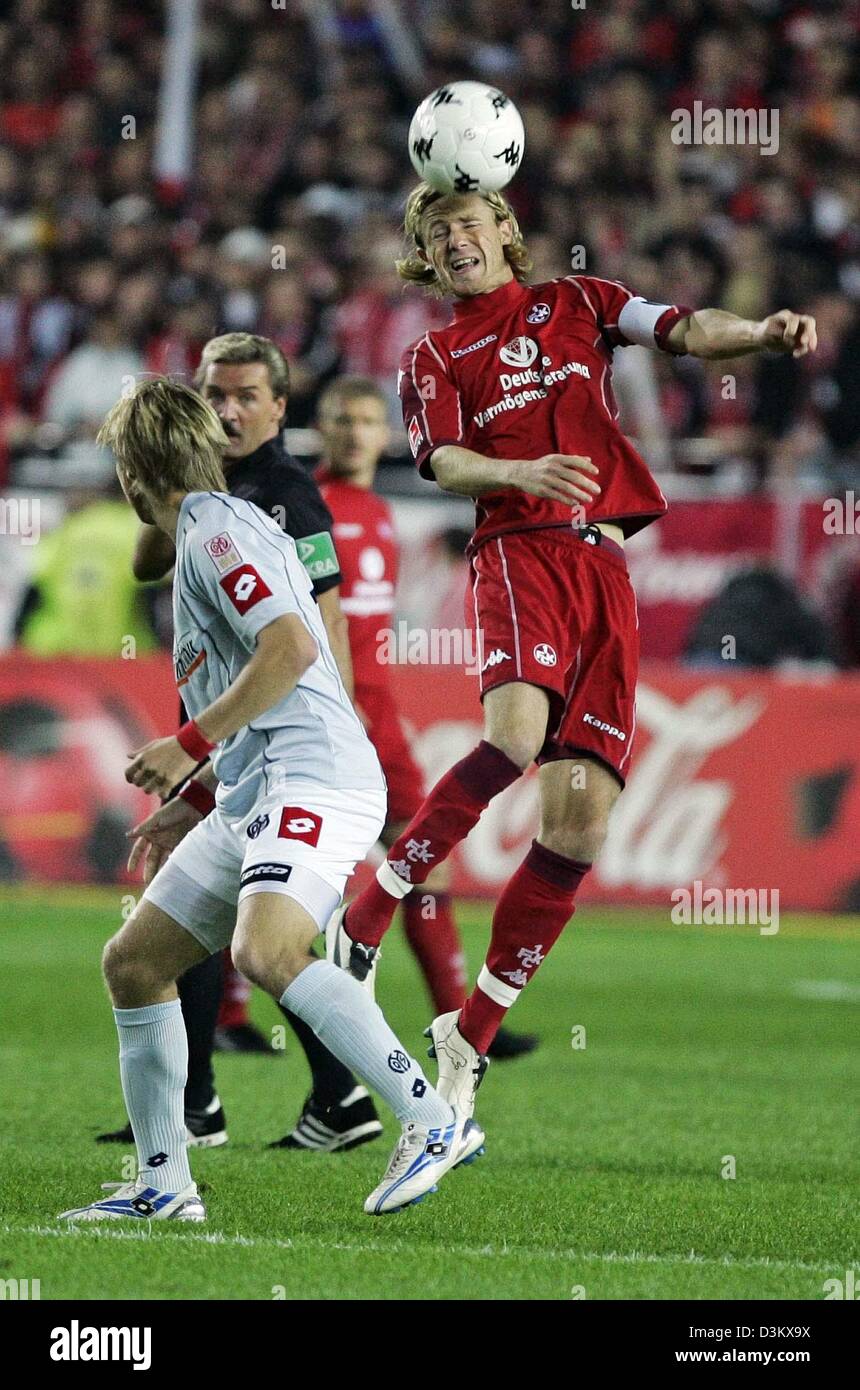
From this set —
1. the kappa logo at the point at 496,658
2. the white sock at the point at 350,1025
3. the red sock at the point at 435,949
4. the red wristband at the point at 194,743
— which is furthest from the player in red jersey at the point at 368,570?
the red wristband at the point at 194,743

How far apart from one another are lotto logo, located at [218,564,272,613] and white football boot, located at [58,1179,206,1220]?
1.38 meters

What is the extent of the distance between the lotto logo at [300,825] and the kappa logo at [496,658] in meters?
1.14

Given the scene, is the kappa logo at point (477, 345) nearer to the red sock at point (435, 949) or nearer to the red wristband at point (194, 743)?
the red wristband at point (194, 743)

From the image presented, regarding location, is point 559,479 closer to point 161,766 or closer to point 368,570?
point 161,766

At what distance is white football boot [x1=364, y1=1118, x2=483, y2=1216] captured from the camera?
478cm

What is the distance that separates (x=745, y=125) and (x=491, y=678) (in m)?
13.1

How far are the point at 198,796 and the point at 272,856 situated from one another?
2.31 ft

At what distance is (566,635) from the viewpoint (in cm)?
576

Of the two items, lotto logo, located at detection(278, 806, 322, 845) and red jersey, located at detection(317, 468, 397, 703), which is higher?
red jersey, located at detection(317, 468, 397, 703)

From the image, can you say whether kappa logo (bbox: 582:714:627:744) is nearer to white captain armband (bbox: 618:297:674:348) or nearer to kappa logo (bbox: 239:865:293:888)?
white captain armband (bbox: 618:297:674:348)

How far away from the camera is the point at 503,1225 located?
4.94 meters

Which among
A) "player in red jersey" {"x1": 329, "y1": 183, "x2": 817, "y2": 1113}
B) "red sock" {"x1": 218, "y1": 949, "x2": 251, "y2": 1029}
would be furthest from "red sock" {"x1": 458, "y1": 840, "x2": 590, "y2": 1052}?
"red sock" {"x1": 218, "y1": 949, "x2": 251, "y2": 1029}
